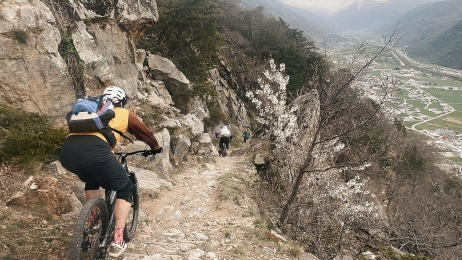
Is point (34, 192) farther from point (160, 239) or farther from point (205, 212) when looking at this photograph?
point (205, 212)

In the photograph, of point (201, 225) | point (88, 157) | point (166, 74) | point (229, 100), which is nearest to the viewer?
point (88, 157)

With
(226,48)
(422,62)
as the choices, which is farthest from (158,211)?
(422,62)

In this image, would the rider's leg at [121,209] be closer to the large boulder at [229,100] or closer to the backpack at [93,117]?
the backpack at [93,117]

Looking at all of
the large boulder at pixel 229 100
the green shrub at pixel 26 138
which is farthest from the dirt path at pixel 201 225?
the large boulder at pixel 229 100

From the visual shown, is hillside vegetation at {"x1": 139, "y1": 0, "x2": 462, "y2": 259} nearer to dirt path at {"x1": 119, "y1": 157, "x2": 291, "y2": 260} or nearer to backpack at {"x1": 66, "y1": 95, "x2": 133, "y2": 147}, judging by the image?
dirt path at {"x1": 119, "y1": 157, "x2": 291, "y2": 260}

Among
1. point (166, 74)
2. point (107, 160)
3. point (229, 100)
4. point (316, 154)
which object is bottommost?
point (229, 100)

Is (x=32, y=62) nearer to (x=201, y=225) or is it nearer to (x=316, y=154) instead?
(x=201, y=225)

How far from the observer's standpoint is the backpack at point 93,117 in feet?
9.94

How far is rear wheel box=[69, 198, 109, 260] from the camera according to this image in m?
2.75

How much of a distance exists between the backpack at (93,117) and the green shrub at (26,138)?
2.43m

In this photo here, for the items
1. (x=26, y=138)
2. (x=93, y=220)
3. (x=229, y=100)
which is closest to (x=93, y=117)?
(x=93, y=220)

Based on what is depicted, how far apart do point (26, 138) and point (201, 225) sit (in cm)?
350

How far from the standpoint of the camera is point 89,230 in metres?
3.03

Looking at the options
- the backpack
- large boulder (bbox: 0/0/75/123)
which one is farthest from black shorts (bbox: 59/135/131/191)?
large boulder (bbox: 0/0/75/123)
